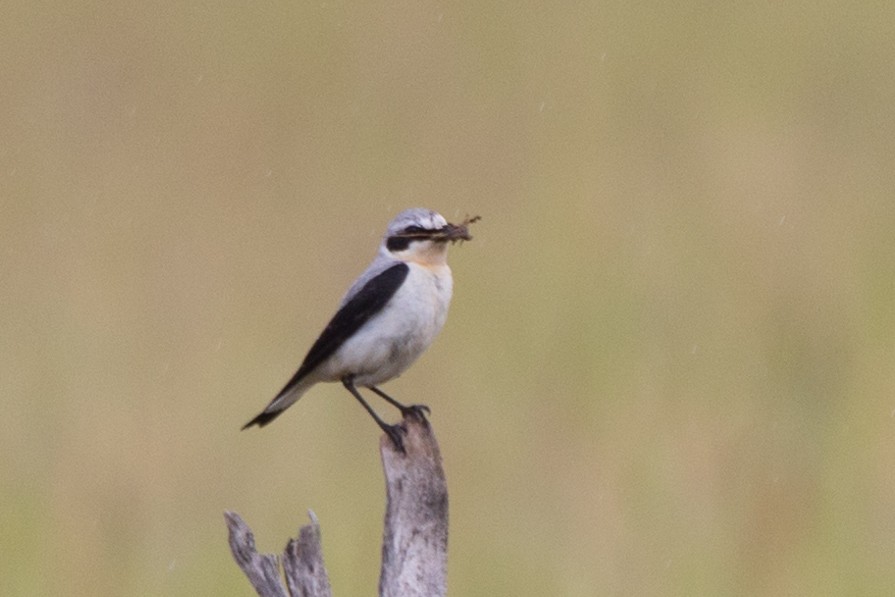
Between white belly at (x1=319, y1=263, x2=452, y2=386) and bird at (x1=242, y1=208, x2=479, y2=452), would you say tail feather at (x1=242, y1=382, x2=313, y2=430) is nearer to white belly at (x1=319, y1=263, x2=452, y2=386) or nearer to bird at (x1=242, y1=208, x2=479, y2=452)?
bird at (x1=242, y1=208, x2=479, y2=452)

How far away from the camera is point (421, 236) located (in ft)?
16.8

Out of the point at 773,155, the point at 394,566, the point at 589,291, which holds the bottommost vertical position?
the point at 394,566

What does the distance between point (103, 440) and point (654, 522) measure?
6.46ft

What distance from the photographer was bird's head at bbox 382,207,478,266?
16.6ft

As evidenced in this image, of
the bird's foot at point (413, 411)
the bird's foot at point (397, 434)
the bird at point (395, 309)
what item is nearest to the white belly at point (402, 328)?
the bird at point (395, 309)

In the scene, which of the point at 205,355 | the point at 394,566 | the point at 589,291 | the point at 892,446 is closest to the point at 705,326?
the point at 589,291

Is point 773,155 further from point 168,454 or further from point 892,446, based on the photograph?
point 168,454

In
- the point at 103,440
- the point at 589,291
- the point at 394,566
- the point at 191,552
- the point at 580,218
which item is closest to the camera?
the point at 394,566

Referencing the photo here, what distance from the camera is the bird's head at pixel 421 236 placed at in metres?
5.06

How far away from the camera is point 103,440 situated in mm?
6840

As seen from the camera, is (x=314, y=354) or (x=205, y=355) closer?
(x=314, y=354)

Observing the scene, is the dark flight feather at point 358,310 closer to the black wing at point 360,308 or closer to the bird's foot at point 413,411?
the black wing at point 360,308

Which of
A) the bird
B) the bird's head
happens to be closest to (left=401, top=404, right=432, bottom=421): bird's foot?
the bird

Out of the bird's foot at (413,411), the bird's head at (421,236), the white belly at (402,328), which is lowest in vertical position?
the bird's foot at (413,411)
